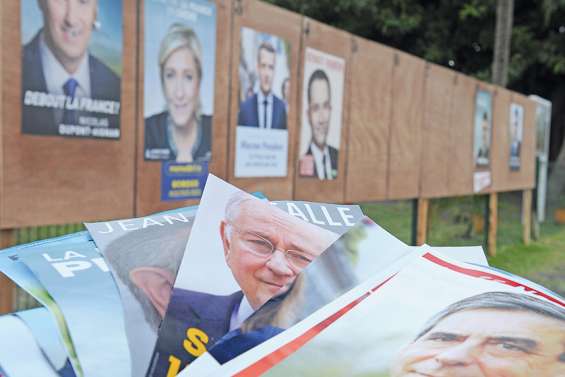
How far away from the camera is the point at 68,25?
2.43 m

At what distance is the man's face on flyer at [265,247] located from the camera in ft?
2.57

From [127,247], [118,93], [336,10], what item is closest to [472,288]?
[127,247]

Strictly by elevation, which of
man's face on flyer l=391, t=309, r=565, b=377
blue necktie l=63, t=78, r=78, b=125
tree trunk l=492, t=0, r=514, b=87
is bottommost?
man's face on flyer l=391, t=309, r=565, b=377

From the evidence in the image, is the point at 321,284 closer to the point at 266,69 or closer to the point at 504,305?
the point at 504,305

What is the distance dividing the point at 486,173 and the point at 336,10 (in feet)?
30.2

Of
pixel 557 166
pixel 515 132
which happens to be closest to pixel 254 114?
pixel 515 132

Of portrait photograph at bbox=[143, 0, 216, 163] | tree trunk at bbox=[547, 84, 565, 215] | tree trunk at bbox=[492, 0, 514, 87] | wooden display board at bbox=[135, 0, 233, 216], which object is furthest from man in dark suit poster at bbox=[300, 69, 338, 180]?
tree trunk at bbox=[547, 84, 565, 215]

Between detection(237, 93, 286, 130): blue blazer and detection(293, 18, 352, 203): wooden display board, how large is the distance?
19cm

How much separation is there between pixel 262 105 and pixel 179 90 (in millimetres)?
697

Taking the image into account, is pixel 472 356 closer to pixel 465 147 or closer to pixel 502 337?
pixel 502 337

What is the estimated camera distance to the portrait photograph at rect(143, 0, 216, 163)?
2.85 metres

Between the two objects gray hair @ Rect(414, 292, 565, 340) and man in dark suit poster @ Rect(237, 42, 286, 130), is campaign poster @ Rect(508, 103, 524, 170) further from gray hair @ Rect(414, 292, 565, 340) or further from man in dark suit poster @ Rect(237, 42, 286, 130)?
gray hair @ Rect(414, 292, 565, 340)

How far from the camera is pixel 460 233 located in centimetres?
904

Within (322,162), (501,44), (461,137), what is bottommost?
(322,162)
